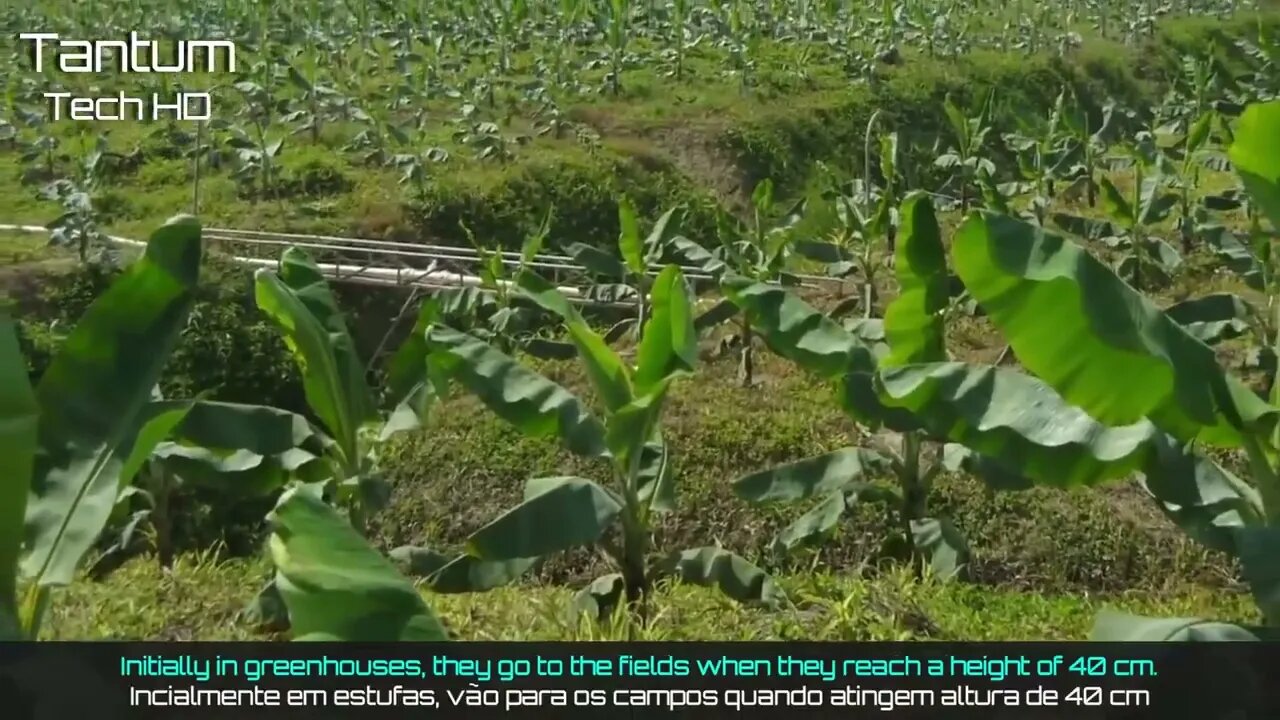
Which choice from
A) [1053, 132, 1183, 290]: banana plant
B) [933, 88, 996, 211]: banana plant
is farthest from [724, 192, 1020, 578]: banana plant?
[933, 88, 996, 211]: banana plant

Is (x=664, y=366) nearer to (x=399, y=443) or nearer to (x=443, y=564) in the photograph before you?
(x=443, y=564)

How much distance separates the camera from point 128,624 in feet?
12.4

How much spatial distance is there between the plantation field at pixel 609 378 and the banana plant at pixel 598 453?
12 millimetres

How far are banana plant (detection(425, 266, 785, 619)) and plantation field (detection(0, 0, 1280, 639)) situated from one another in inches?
0.5

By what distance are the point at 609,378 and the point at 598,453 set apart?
22cm

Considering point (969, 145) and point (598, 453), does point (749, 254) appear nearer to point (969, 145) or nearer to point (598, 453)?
point (969, 145)

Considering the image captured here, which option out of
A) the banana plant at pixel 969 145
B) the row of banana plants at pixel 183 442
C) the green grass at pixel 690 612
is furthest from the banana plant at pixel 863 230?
the row of banana plants at pixel 183 442

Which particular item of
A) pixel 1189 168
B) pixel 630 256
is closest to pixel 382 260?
pixel 630 256

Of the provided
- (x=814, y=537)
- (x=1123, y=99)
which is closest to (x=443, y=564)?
(x=814, y=537)

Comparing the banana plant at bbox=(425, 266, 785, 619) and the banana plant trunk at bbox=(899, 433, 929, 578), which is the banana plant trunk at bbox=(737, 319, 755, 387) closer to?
the banana plant trunk at bbox=(899, 433, 929, 578)

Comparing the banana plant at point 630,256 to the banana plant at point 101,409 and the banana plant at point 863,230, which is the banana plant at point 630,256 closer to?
the banana plant at point 863,230

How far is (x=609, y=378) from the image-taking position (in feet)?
11.4

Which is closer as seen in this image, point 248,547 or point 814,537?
point 814,537
